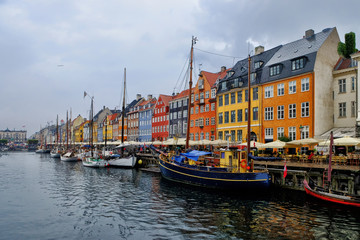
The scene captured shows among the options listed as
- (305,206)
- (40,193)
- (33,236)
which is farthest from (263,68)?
(33,236)

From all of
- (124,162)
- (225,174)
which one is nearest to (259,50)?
(124,162)

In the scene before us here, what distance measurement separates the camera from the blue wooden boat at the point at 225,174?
1005 inches

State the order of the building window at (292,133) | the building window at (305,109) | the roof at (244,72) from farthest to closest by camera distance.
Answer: the roof at (244,72)
the building window at (292,133)
the building window at (305,109)

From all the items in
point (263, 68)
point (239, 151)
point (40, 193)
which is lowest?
point (40, 193)

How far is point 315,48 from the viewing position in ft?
131

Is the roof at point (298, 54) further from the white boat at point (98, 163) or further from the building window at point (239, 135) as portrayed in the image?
the white boat at point (98, 163)

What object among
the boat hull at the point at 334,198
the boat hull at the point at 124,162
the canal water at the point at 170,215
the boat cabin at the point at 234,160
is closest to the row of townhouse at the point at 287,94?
the boat cabin at the point at 234,160

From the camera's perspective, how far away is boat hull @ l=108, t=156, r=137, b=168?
51.4 metres

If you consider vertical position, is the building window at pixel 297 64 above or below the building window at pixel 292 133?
above

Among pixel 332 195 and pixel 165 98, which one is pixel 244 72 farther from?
pixel 332 195

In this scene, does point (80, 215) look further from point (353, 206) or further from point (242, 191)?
point (353, 206)

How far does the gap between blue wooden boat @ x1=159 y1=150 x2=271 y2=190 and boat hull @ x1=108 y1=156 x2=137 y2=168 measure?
18.4 metres

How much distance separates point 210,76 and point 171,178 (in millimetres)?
32348

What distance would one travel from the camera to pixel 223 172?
27156mm
